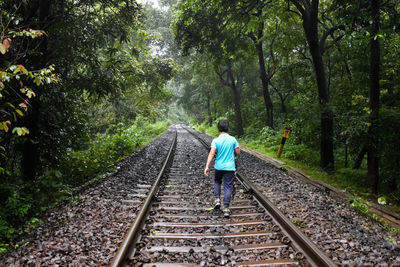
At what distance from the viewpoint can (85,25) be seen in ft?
23.1

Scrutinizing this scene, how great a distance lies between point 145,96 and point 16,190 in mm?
15421

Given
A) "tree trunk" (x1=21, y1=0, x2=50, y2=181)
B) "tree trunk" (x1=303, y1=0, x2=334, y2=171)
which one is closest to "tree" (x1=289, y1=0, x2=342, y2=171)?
"tree trunk" (x1=303, y1=0, x2=334, y2=171)

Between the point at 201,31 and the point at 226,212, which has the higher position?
the point at 201,31

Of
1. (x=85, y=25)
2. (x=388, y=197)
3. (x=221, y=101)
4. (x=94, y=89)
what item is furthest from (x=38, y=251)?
(x=221, y=101)

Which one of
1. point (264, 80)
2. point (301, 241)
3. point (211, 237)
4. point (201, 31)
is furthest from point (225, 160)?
point (264, 80)

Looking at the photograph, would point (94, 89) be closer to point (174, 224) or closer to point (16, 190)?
point (16, 190)

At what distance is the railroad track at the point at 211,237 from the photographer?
10.5 feet

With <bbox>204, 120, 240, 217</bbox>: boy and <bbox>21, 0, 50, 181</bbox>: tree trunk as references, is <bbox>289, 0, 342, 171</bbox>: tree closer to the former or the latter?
<bbox>204, 120, 240, 217</bbox>: boy

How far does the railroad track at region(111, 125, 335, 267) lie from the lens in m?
3.19

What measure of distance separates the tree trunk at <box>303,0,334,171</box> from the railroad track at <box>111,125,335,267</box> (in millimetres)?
4031

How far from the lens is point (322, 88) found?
27.2 feet

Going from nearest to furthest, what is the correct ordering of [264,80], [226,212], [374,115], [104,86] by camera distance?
[226,212], [374,115], [104,86], [264,80]

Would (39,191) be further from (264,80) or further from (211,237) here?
(264,80)

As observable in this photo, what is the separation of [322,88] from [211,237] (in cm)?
673
